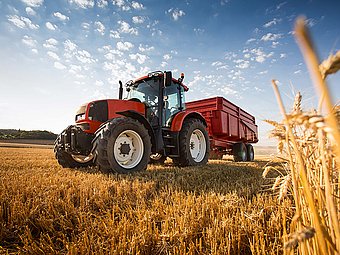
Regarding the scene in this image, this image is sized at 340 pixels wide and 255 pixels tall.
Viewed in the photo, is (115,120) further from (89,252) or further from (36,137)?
(36,137)

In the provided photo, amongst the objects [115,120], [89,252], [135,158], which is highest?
[115,120]

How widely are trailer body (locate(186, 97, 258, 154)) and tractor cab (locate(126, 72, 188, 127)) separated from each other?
2664 millimetres

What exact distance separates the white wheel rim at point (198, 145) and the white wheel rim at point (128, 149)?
95.8 inches

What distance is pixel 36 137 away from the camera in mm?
47094

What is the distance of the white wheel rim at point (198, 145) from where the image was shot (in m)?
7.04

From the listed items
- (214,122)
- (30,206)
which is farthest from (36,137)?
(30,206)

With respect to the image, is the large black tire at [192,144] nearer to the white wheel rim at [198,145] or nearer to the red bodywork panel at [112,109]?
the white wheel rim at [198,145]

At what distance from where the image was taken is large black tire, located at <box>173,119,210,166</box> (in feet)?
19.9

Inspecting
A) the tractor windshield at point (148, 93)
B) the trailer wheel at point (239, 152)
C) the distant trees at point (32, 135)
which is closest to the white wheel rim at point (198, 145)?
the tractor windshield at point (148, 93)

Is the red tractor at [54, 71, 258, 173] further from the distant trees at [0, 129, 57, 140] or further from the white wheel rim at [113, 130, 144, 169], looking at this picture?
the distant trees at [0, 129, 57, 140]

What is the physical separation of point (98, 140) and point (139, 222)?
8.72 ft

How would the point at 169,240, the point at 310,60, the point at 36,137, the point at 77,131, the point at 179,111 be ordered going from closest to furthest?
the point at 310,60 → the point at 169,240 → the point at 77,131 → the point at 179,111 → the point at 36,137

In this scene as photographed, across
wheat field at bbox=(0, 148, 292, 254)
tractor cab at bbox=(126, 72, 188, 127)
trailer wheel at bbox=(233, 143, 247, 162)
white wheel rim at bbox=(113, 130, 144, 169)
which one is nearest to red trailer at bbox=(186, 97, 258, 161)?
trailer wheel at bbox=(233, 143, 247, 162)

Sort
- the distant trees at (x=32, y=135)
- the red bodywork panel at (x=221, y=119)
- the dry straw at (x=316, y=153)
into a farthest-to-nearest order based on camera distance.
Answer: the distant trees at (x=32, y=135), the red bodywork panel at (x=221, y=119), the dry straw at (x=316, y=153)
